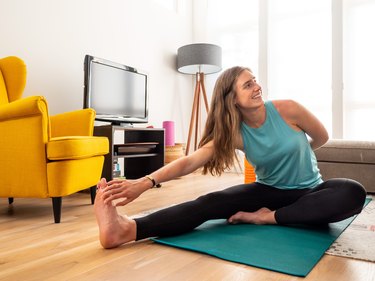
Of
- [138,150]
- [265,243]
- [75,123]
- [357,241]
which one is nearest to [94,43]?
[138,150]

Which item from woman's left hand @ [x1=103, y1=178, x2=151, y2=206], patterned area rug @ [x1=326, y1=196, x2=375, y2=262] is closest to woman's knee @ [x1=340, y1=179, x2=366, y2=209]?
patterned area rug @ [x1=326, y1=196, x2=375, y2=262]

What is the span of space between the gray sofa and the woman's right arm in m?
1.71

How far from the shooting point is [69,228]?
5.19 ft

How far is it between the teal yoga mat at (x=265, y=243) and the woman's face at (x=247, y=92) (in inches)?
21.6

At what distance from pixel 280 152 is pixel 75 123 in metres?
1.43

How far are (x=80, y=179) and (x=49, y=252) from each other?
2.40ft

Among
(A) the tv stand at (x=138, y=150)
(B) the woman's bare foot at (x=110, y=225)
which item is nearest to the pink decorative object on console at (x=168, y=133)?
(A) the tv stand at (x=138, y=150)

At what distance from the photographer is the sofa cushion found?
Answer: 105 inches

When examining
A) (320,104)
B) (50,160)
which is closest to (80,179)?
(50,160)

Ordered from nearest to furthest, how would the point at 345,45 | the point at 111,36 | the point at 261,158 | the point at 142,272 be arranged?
1. the point at 142,272
2. the point at 261,158
3. the point at 111,36
4. the point at 345,45

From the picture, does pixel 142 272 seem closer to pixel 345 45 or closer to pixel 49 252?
pixel 49 252

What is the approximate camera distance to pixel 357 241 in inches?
51.7

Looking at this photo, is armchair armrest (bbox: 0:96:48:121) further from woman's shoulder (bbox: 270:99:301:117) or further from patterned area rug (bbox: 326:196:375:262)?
patterned area rug (bbox: 326:196:375:262)

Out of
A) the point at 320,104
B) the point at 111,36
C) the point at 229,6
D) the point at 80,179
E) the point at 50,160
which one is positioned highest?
the point at 229,6
